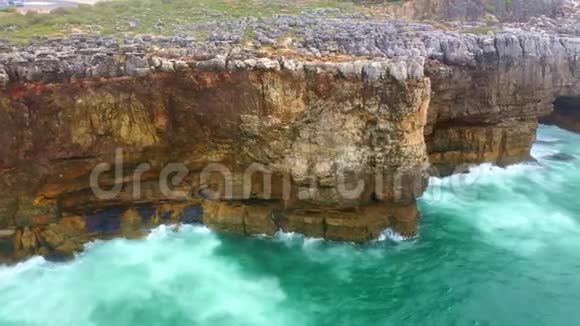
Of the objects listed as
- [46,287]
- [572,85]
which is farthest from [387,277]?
[572,85]

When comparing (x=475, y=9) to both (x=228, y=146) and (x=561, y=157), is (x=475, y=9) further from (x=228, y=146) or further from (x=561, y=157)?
(x=228, y=146)

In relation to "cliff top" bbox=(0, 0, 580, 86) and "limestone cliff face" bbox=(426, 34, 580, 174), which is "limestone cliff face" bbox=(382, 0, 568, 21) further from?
"limestone cliff face" bbox=(426, 34, 580, 174)

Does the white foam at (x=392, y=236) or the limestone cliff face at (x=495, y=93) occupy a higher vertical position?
the limestone cliff face at (x=495, y=93)

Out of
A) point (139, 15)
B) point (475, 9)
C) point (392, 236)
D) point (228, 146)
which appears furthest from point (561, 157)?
point (139, 15)

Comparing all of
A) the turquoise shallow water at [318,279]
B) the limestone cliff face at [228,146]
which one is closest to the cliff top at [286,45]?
the limestone cliff face at [228,146]

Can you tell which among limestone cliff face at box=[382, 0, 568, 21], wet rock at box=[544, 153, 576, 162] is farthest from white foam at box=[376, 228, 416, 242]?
limestone cliff face at box=[382, 0, 568, 21]

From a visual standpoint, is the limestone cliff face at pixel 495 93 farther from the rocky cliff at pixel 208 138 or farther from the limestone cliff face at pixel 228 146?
the limestone cliff face at pixel 228 146
